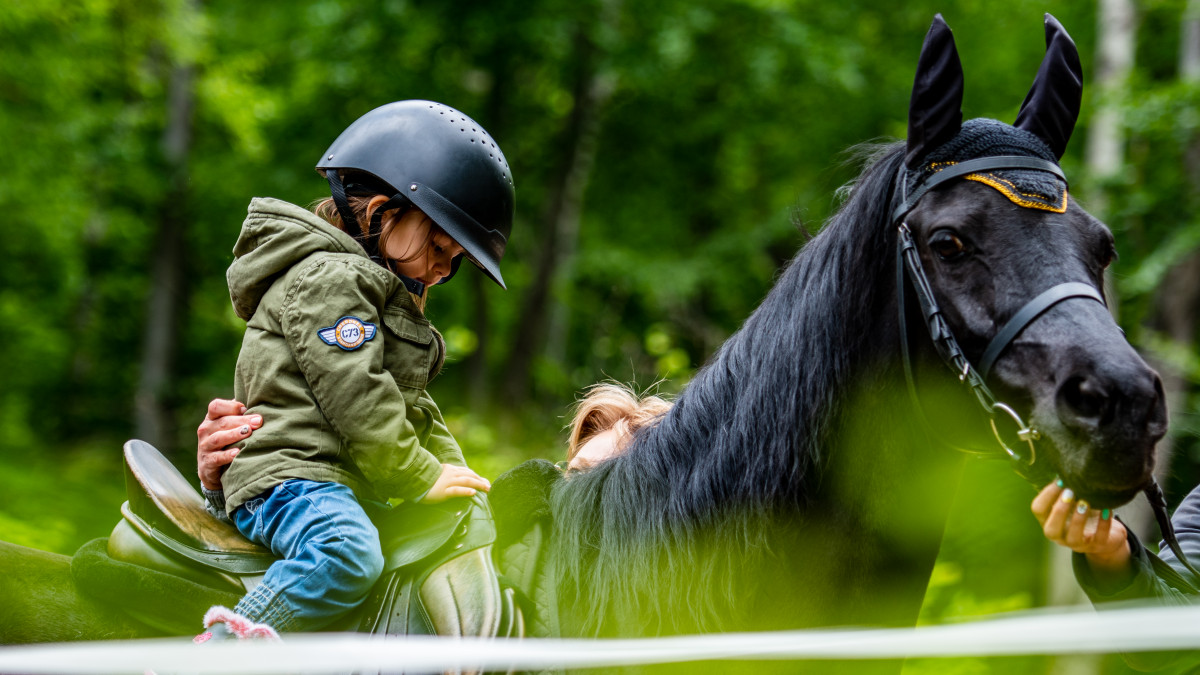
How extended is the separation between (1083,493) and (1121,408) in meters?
0.19

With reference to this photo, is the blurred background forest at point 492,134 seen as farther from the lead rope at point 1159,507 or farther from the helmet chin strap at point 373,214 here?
the lead rope at point 1159,507

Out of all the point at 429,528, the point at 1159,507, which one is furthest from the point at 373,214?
the point at 1159,507

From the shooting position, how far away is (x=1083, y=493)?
5.49ft

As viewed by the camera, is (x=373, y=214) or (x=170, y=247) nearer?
(x=373, y=214)

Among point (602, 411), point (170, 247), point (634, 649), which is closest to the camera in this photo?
point (634, 649)

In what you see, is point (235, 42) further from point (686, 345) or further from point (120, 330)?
point (686, 345)

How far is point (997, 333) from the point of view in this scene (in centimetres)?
175

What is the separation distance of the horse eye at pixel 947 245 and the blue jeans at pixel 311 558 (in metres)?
1.36

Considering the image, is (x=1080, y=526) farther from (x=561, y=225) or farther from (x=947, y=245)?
(x=561, y=225)

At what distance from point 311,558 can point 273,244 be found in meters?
0.77

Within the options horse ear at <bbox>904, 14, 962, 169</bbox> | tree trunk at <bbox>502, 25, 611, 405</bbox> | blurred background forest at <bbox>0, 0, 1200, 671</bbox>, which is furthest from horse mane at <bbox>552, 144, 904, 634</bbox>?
tree trunk at <bbox>502, 25, 611, 405</bbox>

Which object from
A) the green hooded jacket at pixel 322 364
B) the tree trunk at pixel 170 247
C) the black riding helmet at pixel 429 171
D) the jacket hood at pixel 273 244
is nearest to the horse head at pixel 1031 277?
the black riding helmet at pixel 429 171

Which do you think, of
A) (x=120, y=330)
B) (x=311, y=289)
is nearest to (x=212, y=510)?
(x=311, y=289)

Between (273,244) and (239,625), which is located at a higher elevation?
(273,244)
